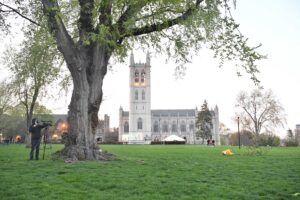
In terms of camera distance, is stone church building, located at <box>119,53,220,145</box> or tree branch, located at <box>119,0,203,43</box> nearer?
tree branch, located at <box>119,0,203,43</box>

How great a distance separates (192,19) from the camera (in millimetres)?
11703

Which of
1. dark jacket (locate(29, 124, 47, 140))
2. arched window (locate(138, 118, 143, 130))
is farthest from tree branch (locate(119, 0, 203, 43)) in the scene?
arched window (locate(138, 118, 143, 130))

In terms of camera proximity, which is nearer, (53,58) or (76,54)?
(76,54)

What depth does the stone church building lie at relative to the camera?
98412 millimetres

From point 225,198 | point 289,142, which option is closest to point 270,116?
point 289,142

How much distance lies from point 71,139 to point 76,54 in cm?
327

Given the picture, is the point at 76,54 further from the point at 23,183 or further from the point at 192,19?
the point at 23,183

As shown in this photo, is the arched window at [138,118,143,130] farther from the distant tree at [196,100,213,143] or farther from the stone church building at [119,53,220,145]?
the distant tree at [196,100,213,143]

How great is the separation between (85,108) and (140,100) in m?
89.4

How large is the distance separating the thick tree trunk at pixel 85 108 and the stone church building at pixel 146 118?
77291mm

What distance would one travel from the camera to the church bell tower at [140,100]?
98.6 meters

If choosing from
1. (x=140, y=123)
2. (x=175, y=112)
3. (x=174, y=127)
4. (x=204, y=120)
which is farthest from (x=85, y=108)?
(x=175, y=112)

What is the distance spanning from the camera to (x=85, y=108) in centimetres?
1170

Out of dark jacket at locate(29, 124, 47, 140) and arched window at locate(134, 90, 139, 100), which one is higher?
arched window at locate(134, 90, 139, 100)
